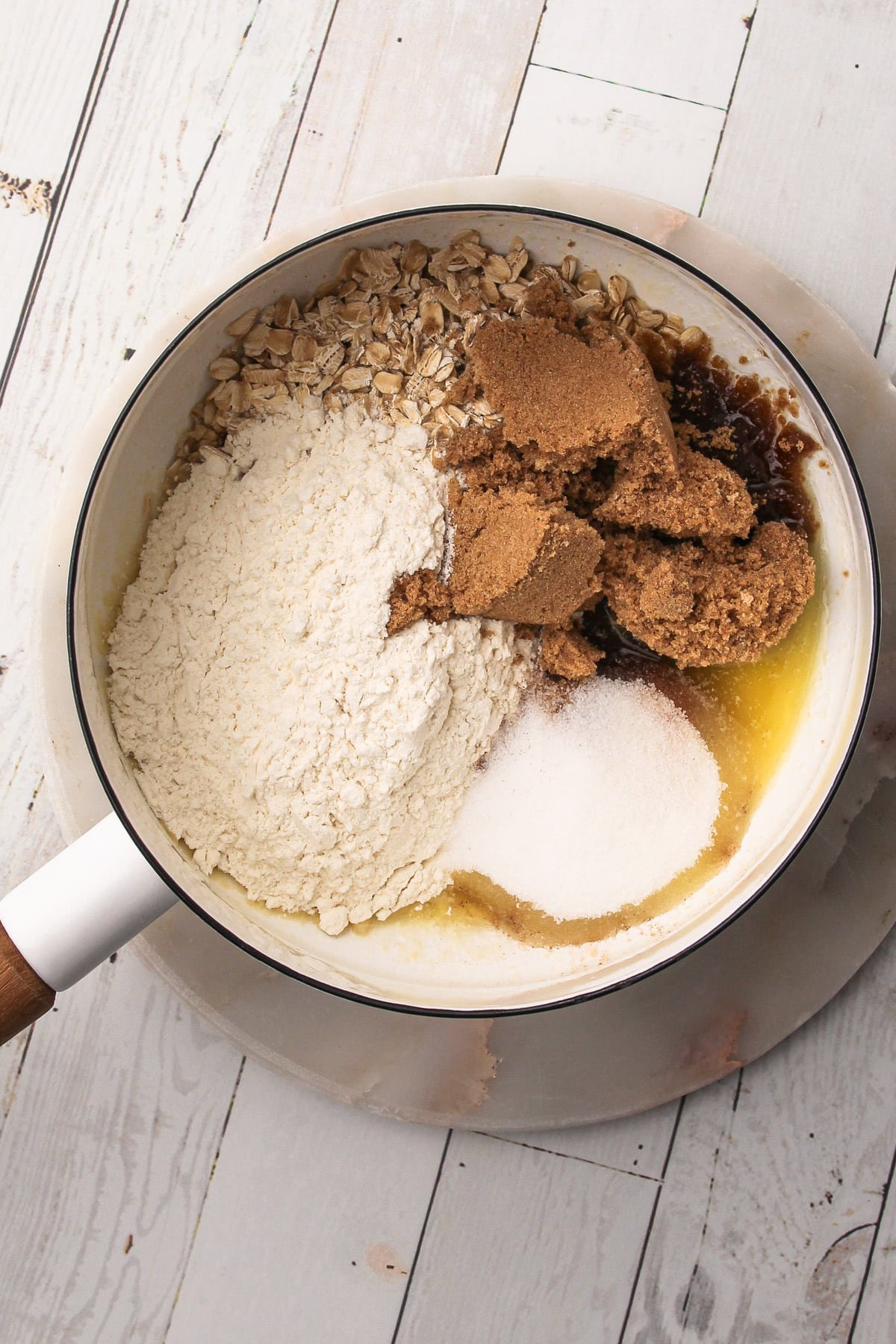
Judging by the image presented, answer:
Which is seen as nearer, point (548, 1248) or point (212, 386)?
point (212, 386)

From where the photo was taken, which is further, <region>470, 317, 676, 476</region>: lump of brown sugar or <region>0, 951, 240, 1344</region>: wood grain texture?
<region>0, 951, 240, 1344</region>: wood grain texture

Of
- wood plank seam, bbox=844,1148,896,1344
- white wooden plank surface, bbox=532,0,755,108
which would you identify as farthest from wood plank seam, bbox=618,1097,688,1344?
white wooden plank surface, bbox=532,0,755,108

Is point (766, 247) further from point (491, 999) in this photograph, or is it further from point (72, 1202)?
point (72, 1202)

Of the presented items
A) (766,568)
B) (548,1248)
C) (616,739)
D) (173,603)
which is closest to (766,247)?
(766,568)

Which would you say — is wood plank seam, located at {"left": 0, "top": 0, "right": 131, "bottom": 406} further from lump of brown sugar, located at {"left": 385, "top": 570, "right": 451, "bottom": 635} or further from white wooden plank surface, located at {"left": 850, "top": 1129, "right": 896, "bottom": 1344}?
white wooden plank surface, located at {"left": 850, "top": 1129, "right": 896, "bottom": 1344}

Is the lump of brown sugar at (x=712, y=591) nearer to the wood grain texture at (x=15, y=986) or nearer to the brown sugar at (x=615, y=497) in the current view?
the brown sugar at (x=615, y=497)

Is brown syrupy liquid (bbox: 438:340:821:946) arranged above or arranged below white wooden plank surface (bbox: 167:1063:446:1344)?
above

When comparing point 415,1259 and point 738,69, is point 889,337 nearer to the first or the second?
point 738,69

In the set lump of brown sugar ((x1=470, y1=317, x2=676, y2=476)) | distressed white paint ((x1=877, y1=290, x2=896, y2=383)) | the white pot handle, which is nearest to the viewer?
the white pot handle
